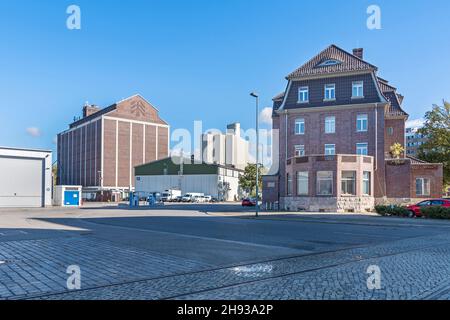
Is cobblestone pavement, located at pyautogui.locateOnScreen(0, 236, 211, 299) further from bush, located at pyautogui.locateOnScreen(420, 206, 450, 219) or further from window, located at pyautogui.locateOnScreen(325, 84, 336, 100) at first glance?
window, located at pyautogui.locateOnScreen(325, 84, 336, 100)

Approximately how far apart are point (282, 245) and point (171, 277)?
20.6ft

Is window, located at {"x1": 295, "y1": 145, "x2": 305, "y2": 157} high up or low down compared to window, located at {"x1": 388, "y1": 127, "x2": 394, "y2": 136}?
down

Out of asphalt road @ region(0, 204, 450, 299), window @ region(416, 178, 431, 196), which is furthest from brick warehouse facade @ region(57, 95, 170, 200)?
asphalt road @ region(0, 204, 450, 299)

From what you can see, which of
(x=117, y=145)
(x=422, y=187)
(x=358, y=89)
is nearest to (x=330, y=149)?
(x=358, y=89)

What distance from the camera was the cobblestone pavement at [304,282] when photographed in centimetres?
722

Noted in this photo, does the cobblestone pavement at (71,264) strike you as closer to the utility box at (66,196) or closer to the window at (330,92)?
the window at (330,92)

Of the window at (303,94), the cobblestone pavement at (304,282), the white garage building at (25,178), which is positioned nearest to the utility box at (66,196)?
the white garage building at (25,178)

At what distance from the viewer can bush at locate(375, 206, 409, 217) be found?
103 ft

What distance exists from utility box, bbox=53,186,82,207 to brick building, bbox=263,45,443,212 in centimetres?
2319

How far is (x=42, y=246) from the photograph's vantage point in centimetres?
1305

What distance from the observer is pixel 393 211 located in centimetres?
3203

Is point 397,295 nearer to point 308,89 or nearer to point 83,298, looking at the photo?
point 83,298

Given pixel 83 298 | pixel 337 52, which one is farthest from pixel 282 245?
pixel 337 52

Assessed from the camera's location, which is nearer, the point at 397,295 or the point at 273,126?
the point at 397,295
